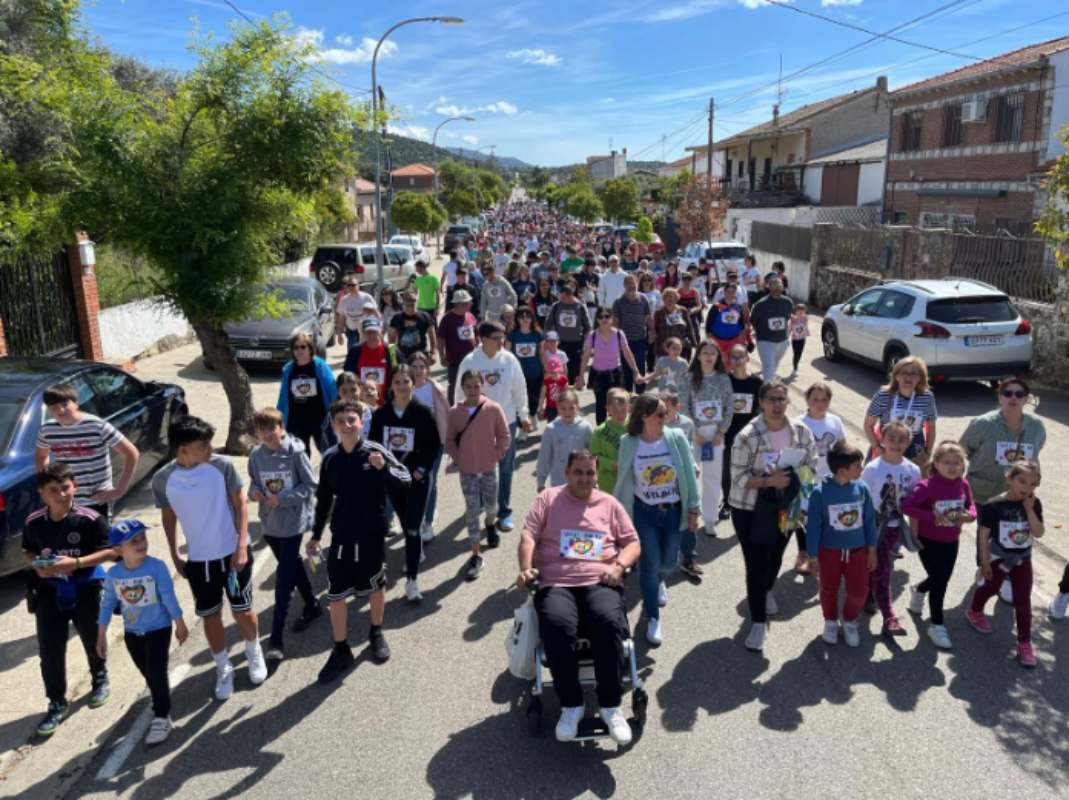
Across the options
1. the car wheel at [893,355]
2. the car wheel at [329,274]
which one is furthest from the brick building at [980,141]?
the car wheel at [329,274]

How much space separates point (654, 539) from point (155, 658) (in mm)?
2954

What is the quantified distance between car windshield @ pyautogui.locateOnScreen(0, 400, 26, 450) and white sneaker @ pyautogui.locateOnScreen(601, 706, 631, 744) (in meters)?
4.72

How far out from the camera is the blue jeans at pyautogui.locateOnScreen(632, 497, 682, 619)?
485 centimetres

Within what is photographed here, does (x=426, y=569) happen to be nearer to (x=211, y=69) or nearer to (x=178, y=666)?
(x=178, y=666)

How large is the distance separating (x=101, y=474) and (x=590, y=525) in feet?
11.4

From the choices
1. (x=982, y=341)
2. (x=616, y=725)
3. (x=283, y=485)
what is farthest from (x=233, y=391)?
(x=982, y=341)

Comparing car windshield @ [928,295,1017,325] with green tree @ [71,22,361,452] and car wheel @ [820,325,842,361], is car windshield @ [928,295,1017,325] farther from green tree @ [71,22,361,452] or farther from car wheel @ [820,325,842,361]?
green tree @ [71,22,361,452]

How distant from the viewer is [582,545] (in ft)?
14.0

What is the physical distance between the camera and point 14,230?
8.20m

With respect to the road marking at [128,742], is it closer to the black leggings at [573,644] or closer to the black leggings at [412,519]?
the black leggings at [412,519]

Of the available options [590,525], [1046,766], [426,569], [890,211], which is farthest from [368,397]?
[890,211]

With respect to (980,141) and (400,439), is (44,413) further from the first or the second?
(980,141)

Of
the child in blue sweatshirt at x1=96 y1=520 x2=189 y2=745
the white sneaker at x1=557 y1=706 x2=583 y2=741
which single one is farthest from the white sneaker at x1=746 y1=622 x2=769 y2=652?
the child in blue sweatshirt at x1=96 y1=520 x2=189 y2=745

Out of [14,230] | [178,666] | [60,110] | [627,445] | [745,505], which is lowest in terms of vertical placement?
[178,666]
